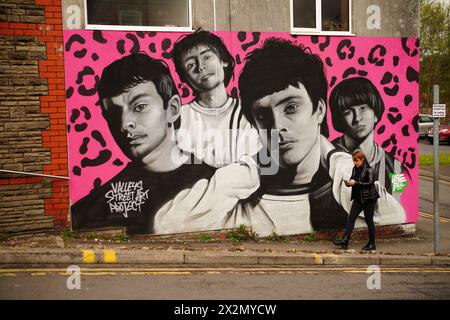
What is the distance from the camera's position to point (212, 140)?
396 inches

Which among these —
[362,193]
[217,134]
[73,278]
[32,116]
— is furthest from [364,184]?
[32,116]

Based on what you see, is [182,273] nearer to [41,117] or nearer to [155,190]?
[155,190]

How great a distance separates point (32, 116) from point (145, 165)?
1.98 metres

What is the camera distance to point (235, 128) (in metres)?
10.2

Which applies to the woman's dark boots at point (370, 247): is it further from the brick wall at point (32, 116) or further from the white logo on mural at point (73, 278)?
the brick wall at point (32, 116)

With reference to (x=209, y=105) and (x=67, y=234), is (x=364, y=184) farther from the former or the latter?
(x=67, y=234)

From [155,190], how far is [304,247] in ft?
9.21

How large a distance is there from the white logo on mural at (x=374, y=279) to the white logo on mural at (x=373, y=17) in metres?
4.73

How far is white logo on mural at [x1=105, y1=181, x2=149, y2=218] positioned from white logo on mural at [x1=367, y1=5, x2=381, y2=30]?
17.8 feet

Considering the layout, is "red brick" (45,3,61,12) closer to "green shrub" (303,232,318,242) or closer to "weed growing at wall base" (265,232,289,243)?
"weed growing at wall base" (265,232,289,243)

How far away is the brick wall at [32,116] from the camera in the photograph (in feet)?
28.9

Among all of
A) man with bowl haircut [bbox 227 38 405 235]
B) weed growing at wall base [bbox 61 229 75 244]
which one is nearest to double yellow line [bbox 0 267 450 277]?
weed growing at wall base [bbox 61 229 75 244]
